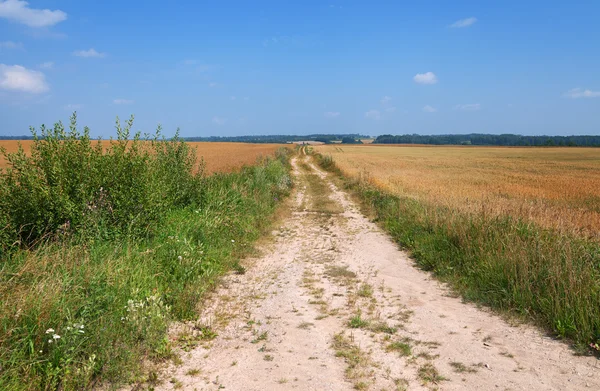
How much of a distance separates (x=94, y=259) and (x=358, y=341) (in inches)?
151

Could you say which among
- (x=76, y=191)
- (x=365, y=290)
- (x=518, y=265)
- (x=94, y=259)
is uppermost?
(x=76, y=191)

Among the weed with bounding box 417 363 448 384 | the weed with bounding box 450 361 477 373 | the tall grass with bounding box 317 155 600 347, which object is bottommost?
the weed with bounding box 450 361 477 373

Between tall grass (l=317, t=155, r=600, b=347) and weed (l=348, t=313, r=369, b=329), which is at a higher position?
tall grass (l=317, t=155, r=600, b=347)

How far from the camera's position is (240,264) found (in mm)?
8070

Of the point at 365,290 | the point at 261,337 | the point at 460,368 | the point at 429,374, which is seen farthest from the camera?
the point at 365,290

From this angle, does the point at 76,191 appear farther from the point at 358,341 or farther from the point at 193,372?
the point at 358,341

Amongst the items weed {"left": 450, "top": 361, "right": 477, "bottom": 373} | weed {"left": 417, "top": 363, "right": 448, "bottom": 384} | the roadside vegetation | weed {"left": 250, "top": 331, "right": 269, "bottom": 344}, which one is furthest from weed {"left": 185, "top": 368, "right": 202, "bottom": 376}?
weed {"left": 450, "top": 361, "right": 477, "bottom": 373}

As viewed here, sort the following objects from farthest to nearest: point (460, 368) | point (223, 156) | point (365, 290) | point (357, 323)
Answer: point (223, 156)
point (365, 290)
point (357, 323)
point (460, 368)

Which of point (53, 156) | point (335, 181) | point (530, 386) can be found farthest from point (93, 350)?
point (335, 181)

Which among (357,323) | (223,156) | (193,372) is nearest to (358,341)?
(357,323)

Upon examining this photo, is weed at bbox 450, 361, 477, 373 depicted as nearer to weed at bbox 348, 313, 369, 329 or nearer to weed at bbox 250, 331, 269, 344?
weed at bbox 348, 313, 369, 329

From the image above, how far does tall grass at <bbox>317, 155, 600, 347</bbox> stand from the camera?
16.3ft

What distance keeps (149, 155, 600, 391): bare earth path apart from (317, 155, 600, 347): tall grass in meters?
0.42

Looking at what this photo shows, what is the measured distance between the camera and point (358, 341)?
15.4 ft
